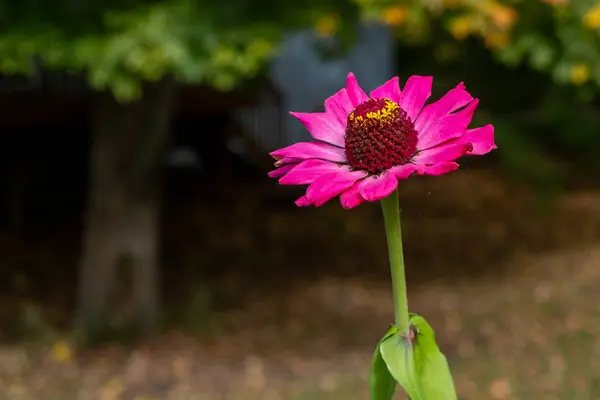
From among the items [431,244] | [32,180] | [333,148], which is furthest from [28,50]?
[32,180]

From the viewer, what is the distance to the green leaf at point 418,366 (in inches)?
40.4

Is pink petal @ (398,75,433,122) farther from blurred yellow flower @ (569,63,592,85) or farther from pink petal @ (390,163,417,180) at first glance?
blurred yellow flower @ (569,63,592,85)

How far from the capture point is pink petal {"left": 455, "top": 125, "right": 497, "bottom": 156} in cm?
98

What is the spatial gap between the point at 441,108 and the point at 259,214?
7.96 meters

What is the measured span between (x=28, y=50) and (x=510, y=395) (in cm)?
272

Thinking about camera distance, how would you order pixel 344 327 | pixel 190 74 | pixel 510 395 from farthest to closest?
1. pixel 344 327
2. pixel 510 395
3. pixel 190 74

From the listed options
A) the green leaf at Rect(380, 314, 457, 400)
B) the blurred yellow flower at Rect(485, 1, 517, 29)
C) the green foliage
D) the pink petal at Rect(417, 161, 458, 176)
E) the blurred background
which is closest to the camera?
the pink petal at Rect(417, 161, 458, 176)

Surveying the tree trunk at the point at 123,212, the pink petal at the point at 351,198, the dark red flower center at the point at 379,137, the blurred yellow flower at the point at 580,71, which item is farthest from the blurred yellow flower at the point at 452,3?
the pink petal at the point at 351,198

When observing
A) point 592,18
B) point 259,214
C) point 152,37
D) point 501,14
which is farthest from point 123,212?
point 259,214

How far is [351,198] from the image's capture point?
3.06 feet

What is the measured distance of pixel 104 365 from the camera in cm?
482

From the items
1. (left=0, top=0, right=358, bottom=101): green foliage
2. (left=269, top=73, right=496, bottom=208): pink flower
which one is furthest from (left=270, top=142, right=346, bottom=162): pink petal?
(left=0, top=0, right=358, bottom=101): green foliage

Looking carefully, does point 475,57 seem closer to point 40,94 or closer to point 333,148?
point 40,94

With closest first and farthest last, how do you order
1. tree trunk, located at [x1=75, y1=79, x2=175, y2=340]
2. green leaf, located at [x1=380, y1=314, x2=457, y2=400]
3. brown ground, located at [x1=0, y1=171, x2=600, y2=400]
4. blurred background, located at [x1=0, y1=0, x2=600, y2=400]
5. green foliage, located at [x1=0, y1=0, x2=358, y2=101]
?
green leaf, located at [x1=380, y1=314, x2=457, y2=400]
green foliage, located at [x1=0, y1=0, x2=358, y2=101]
blurred background, located at [x1=0, y1=0, x2=600, y2=400]
brown ground, located at [x1=0, y1=171, x2=600, y2=400]
tree trunk, located at [x1=75, y1=79, x2=175, y2=340]
